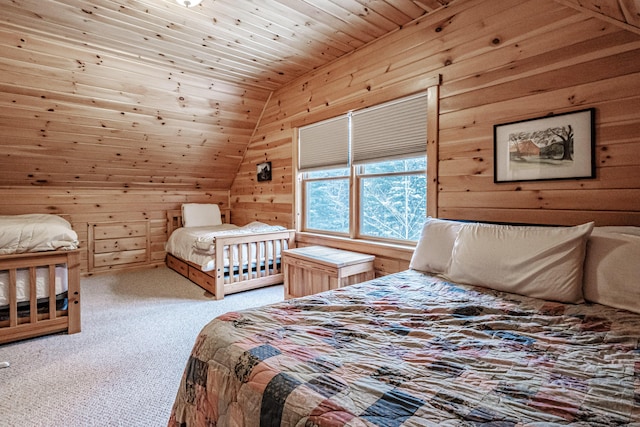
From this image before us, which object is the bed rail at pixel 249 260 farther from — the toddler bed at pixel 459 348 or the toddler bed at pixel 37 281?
the toddler bed at pixel 459 348

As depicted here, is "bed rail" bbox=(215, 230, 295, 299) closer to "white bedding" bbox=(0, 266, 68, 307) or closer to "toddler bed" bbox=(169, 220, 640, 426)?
"white bedding" bbox=(0, 266, 68, 307)

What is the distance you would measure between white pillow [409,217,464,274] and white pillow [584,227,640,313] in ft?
2.19

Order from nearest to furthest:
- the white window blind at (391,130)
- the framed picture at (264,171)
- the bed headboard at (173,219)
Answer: the white window blind at (391,130)
the framed picture at (264,171)
the bed headboard at (173,219)

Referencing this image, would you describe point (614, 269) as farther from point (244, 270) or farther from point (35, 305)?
point (35, 305)

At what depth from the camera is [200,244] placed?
3672mm

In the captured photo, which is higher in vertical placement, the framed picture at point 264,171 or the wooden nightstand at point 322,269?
the framed picture at point 264,171

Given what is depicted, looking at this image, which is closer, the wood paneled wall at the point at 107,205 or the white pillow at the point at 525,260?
the white pillow at the point at 525,260

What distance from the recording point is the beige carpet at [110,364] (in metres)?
1.63

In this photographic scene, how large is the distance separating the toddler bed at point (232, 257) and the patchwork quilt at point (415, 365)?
219 centimetres

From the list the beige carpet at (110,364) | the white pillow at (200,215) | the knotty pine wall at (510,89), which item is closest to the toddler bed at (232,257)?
the beige carpet at (110,364)

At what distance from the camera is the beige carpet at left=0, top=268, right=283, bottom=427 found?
1635 millimetres

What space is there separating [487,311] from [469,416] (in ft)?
2.62

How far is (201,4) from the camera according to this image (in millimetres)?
2408

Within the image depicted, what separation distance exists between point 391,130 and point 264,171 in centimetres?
216
